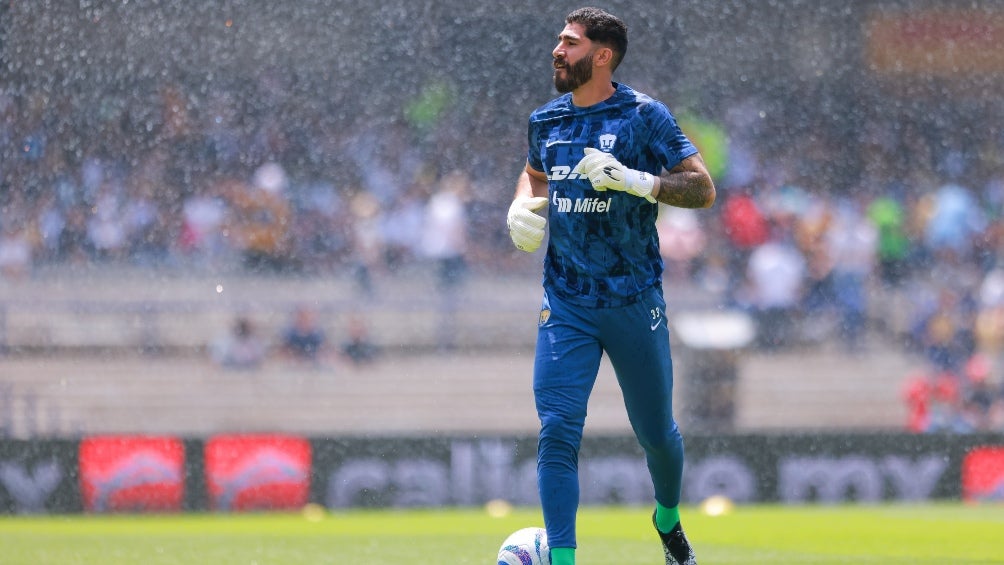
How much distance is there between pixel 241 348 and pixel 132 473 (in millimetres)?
1241

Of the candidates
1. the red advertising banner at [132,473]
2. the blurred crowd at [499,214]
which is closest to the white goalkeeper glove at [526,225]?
the red advertising banner at [132,473]

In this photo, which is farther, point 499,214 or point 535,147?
point 499,214

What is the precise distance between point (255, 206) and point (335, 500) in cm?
214

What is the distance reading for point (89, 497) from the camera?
32.0 ft

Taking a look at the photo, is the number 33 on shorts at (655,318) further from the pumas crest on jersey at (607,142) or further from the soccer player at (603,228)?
the pumas crest on jersey at (607,142)

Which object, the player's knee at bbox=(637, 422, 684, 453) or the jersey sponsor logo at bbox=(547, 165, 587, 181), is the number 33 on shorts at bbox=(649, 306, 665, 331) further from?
the jersey sponsor logo at bbox=(547, 165, 587, 181)

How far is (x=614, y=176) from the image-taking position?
197 inches

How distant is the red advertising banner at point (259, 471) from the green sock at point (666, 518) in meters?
4.67

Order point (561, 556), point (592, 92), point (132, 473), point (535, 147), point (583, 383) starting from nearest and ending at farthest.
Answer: point (561, 556) < point (583, 383) < point (592, 92) < point (535, 147) < point (132, 473)

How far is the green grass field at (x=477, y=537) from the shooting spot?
23.3 ft

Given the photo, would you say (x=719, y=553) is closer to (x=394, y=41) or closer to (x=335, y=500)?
(x=335, y=500)

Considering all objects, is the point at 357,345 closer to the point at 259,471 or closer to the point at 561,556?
the point at 259,471

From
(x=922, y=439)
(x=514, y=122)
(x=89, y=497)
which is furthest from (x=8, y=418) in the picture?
(x=922, y=439)

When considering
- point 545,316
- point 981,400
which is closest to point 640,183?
point 545,316
